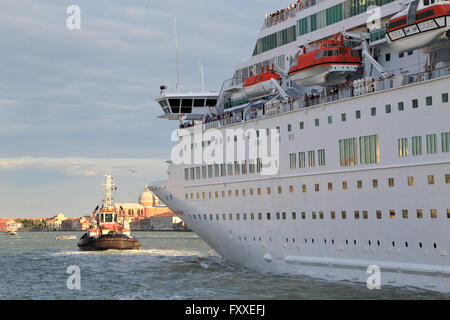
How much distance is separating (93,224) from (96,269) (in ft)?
113

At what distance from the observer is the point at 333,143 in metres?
28.1

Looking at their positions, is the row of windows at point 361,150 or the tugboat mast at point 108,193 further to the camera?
the tugboat mast at point 108,193

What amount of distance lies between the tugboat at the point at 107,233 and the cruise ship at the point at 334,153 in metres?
29.3

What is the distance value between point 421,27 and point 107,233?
2049 inches

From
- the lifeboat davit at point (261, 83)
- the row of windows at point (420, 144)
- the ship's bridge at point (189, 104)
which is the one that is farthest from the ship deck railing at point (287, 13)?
the row of windows at point (420, 144)

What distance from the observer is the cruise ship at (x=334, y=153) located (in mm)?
24188

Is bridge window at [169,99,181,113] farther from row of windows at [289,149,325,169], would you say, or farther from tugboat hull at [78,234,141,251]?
tugboat hull at [78,234,141,251]

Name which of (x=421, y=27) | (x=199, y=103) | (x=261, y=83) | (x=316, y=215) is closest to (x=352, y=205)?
(x=316, y=215)

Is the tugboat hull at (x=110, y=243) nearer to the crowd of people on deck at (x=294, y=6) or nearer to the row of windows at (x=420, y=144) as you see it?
the crowd of people on deck at (x=294, y=6)

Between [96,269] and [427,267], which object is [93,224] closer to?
[96,269]

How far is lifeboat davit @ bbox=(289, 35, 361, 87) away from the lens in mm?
29656

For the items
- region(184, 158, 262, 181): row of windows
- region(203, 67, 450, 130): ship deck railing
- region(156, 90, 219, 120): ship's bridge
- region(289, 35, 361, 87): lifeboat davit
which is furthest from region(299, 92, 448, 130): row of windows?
region(156, 90, 219, 120): ship's bridge

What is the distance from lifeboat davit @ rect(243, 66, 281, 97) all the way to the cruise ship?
0.26 ft
